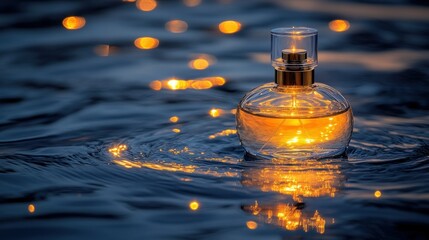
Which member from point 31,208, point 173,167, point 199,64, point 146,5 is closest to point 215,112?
point 173,167

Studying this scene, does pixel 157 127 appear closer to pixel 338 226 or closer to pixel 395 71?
pixel 338 226

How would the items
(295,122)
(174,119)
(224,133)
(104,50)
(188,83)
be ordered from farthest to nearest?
(104,50), (188,83), (174,119), (224,133), (295,122)

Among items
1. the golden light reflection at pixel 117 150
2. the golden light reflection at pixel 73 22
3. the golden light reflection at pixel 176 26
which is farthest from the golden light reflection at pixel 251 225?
the golden light reflection at pixel 73 22

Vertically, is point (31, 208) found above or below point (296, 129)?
below

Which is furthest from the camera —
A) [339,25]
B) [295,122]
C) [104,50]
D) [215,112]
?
[339,25]

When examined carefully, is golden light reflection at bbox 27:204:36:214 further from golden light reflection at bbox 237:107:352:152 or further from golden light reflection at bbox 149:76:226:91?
golden light reflection at bbox 149:76:226:91

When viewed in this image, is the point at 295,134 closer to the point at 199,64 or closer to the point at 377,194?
the point at 377,194

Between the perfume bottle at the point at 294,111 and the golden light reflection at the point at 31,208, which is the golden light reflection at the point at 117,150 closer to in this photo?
the perfume bottle at the point at 294,111
